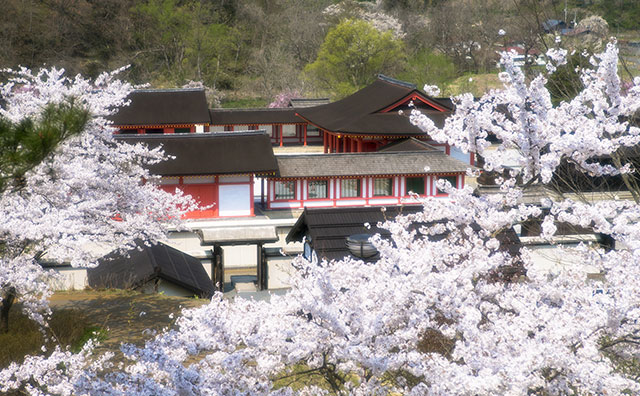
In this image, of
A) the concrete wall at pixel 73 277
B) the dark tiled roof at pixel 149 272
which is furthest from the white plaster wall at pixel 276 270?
the concrete wall at pixel 73 277

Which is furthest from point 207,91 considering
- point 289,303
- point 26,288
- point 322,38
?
point 289,303

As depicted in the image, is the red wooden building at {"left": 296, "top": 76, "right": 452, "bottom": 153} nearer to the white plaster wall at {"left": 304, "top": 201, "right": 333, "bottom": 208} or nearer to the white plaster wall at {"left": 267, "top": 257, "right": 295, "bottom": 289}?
the white plaster wall at {"left": 304, "top": 201, "right": 333, "bottom": 208}

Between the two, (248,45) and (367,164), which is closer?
(367,164)

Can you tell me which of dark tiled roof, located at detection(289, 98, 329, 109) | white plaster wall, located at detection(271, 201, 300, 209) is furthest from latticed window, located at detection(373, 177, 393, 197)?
dark tiled roof, located at detection(289, 98, 329, 109)

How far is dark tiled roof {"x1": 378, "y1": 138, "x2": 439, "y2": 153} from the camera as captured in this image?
27553 mm

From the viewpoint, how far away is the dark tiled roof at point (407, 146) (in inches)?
1085

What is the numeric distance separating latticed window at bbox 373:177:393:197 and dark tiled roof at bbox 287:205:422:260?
11101 millimetres

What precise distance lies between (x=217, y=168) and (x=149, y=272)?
10.9 metres

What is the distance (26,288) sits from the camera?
8.16 metres

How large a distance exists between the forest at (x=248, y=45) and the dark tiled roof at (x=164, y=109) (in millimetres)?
9037

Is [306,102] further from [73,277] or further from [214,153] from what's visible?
[73,277]

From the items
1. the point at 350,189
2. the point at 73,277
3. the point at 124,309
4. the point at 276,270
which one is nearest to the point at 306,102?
the point at 350,189

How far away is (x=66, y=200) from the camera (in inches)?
363

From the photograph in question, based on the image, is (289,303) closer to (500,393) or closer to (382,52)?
(500,393)
